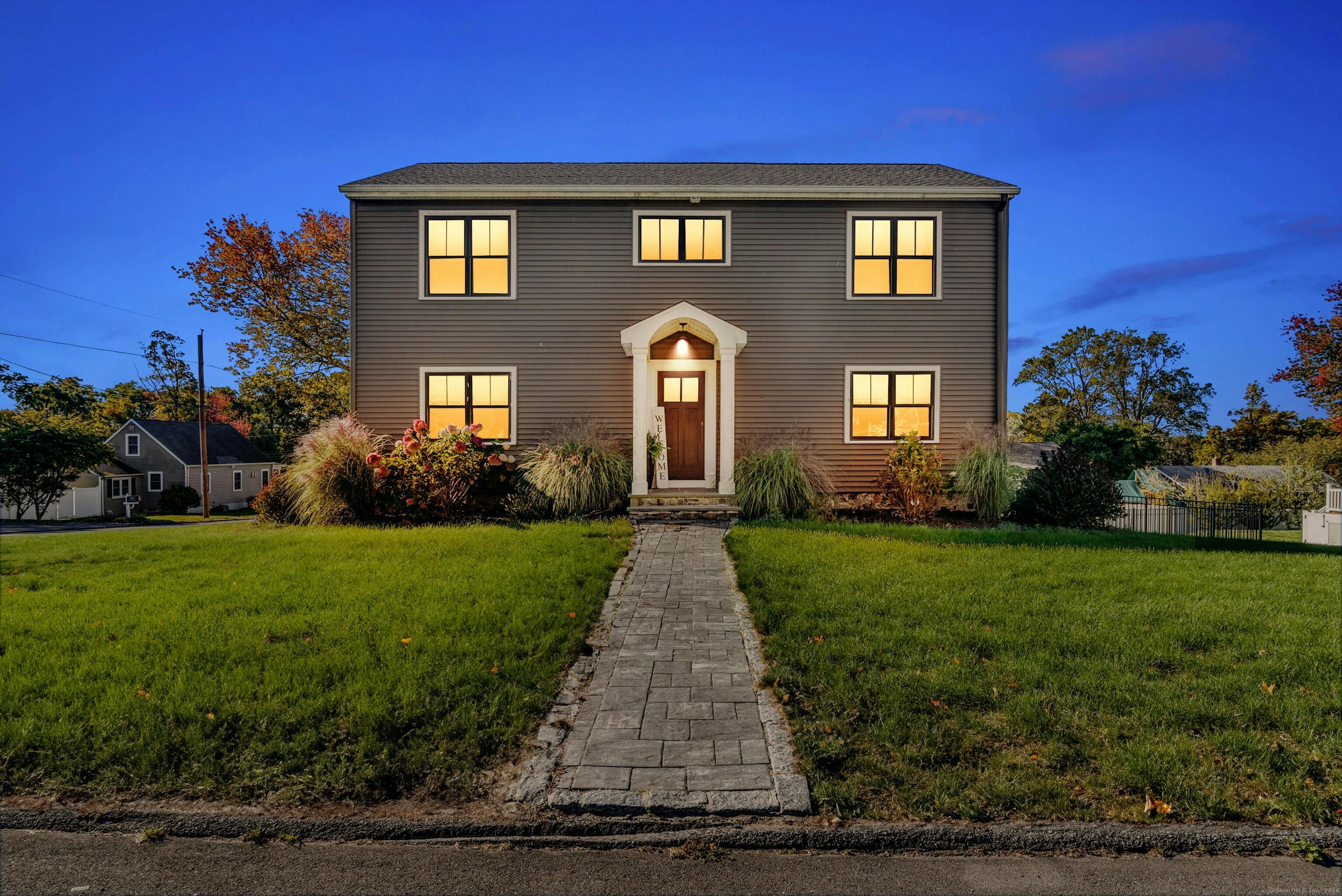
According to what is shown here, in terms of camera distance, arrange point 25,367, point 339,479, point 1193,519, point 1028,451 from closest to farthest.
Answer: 1. point 339,479
2. point 1193,519
3. point 1028,451
4. point 25,367

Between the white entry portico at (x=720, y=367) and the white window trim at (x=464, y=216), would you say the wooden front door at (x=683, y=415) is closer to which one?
the white entry portico at (x=720, y=367)

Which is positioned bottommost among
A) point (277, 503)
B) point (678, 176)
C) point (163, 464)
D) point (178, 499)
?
point (178, 499)

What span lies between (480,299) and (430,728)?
10.2m

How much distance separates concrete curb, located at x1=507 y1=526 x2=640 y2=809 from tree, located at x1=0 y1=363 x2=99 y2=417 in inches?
1895

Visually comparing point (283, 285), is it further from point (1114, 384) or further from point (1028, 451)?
point (1114, 384)

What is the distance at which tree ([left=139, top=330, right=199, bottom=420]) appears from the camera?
147 feet

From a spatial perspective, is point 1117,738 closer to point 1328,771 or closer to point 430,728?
point 1328,771

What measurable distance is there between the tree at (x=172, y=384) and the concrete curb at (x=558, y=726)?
2065 inches

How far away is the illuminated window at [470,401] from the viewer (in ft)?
40.0

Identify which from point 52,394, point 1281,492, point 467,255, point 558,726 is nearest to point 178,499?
point 52,394

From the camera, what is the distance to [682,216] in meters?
12.2

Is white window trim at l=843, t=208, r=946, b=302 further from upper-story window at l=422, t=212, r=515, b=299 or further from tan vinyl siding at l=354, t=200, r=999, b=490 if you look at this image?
upper-story window at l=422, t=212, r=515, b=299

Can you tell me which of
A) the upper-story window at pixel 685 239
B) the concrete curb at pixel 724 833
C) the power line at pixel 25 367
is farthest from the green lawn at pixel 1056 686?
the power line at pixel 25 367

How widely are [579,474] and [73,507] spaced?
35.1 meters
